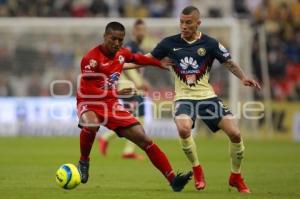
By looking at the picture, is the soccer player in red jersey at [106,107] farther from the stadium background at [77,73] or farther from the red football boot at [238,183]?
the stadium background at [77,73]

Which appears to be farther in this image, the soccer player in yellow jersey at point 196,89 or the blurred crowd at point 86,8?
the blurred crowd at point 86,8

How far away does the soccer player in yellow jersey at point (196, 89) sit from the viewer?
10.8m

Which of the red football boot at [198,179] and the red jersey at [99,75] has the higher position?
the red jersey at [99,75]

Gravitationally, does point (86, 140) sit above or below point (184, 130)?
below

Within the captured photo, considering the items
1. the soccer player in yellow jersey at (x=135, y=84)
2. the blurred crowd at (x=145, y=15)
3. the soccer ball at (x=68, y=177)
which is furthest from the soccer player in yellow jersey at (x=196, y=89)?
the blurred crowd at (x=145, y=15)

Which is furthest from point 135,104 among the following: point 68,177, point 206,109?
point 68,177

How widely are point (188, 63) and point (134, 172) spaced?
3.27m

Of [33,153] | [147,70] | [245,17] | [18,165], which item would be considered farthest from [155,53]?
[245,17]

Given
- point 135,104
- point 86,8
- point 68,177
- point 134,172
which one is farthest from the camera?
point 86,8

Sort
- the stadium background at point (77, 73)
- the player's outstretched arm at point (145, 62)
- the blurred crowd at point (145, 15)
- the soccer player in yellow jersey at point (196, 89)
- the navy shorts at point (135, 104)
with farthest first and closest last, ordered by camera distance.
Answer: the blurred crowd at point (145, 15), the stadium background at point (77, 73), the navy shorts at point (135, 104), the player's outstretched arm at point (145, 62), the soccer player in yellow jersey at point (196, 89)

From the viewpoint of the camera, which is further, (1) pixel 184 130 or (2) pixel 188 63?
(2) pixel 188 63

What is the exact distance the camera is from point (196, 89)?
36.2 ft

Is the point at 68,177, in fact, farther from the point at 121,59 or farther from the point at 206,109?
the point at 206,109

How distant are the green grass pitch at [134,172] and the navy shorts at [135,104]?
3.50 feet
